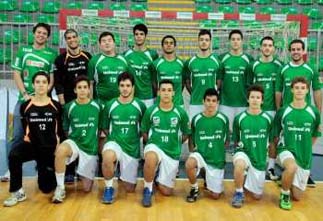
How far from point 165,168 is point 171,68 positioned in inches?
49.1

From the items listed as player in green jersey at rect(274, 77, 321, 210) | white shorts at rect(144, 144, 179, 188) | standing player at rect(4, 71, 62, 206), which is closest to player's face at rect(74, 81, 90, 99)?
standing player at rect(4, 71, 62, 206)

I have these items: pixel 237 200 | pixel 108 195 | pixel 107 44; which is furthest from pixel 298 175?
pixel 107 44

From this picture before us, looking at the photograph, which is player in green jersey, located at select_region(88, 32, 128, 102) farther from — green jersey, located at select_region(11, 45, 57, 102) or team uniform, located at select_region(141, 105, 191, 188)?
team uniform, located at select_region(141, 105, 191, 188)

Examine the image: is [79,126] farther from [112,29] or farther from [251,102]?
[112,29]

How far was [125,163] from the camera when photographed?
5.02m

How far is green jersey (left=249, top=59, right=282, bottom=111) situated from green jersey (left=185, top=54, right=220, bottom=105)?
0.44m

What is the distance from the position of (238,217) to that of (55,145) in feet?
6.43

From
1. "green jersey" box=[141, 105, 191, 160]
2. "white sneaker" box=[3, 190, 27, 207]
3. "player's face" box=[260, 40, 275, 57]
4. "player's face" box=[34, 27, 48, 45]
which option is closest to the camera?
"white sneaker" box=[3, 190, 27, 207]

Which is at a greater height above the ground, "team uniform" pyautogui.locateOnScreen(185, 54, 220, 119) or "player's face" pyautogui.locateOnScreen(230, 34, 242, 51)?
"player's face" pyautogui.locateOnScreen(230, 34, 242, 51)

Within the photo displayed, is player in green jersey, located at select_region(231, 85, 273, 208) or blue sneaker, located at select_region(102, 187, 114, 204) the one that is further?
player in green jersey, located at select_region(231, 85, 273, 208)

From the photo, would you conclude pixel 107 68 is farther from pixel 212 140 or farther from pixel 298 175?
pixel 298 175

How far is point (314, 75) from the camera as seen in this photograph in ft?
17.9

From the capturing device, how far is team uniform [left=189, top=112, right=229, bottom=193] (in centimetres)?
499

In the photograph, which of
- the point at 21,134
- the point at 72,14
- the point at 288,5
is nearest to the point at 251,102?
the point at 21,134
